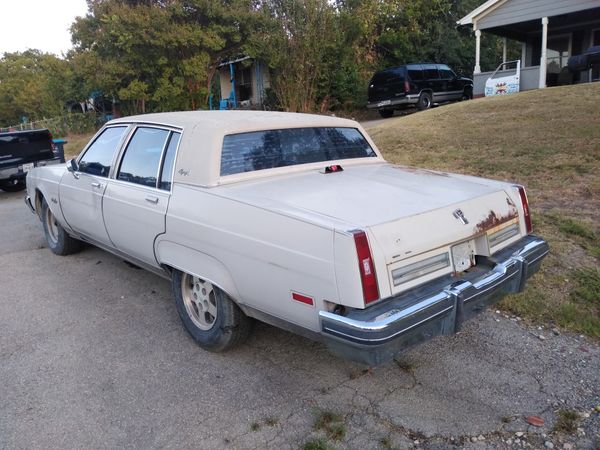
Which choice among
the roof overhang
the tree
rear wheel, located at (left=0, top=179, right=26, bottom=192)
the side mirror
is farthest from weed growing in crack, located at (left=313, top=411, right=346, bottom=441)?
the tree

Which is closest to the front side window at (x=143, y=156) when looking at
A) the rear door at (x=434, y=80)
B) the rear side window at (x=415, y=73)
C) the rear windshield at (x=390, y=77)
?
the rear windshield at (x=390, y=77)

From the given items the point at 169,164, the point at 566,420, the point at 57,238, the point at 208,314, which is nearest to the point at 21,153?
the point at 57,238

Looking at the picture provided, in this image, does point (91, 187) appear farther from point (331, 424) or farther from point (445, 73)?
point (445, 73)

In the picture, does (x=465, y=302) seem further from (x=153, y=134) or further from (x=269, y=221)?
(x=153, y=134)

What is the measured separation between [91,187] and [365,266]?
3.12 m

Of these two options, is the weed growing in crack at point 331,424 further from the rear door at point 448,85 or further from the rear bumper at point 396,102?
the rear door at point 448,85

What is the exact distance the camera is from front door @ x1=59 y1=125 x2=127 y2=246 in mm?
4668

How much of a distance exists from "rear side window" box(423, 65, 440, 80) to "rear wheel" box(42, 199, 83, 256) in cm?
1602

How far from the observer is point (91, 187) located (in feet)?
15.7

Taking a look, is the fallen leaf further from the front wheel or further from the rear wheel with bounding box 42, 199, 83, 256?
the rear wheel with bounding box 42, 199, 83, 256

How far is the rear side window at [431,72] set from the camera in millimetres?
19312

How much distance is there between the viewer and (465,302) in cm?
299

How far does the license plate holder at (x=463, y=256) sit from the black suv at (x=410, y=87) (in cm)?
1605

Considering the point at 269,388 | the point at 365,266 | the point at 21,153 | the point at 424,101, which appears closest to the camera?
the point at 365,266
